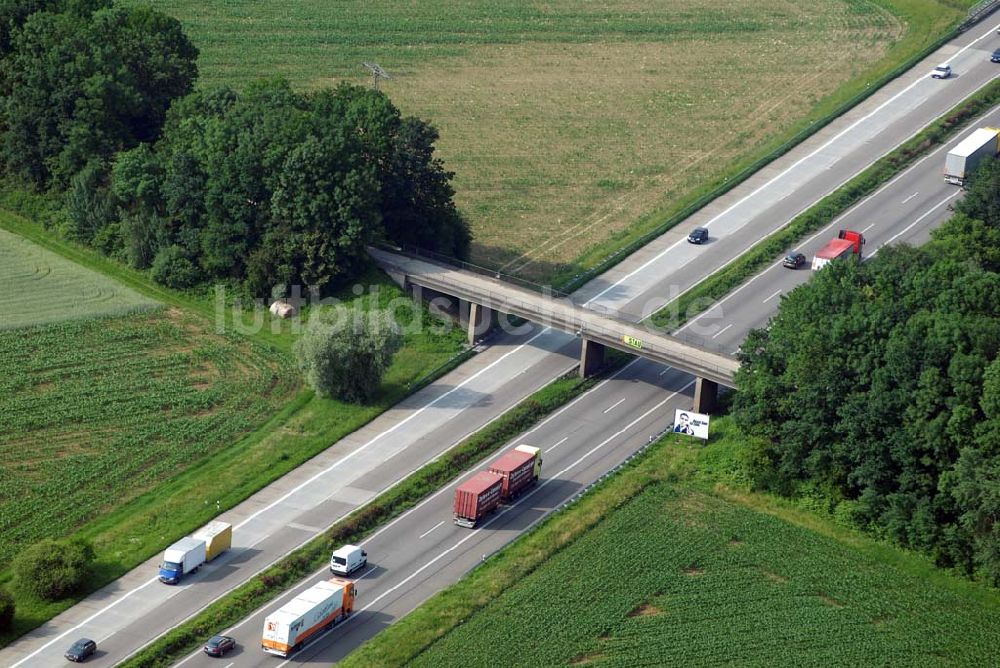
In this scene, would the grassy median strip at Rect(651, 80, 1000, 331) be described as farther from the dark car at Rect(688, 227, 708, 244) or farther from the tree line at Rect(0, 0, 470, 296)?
the tree line at Rect(0, 0, 470, 296)

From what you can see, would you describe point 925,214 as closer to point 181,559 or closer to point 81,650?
point 181,559

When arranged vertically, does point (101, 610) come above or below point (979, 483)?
below

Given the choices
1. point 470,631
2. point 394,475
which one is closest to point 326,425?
point 394,475

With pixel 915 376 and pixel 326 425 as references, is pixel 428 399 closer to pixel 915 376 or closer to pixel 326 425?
pixel 326 425

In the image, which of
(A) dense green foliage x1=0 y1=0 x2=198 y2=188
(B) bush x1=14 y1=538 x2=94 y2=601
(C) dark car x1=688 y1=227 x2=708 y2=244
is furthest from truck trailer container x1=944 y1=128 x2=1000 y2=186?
(B) bush x1=14 y1=538 x2=94 y2=601

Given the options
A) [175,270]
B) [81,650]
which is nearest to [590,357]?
[175,270]

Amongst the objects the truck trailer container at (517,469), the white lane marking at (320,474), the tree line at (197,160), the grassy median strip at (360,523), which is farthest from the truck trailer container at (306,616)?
the tree line at (197,160)

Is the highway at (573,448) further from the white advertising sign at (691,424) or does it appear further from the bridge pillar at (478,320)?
the bridge pillar at (478,320)
